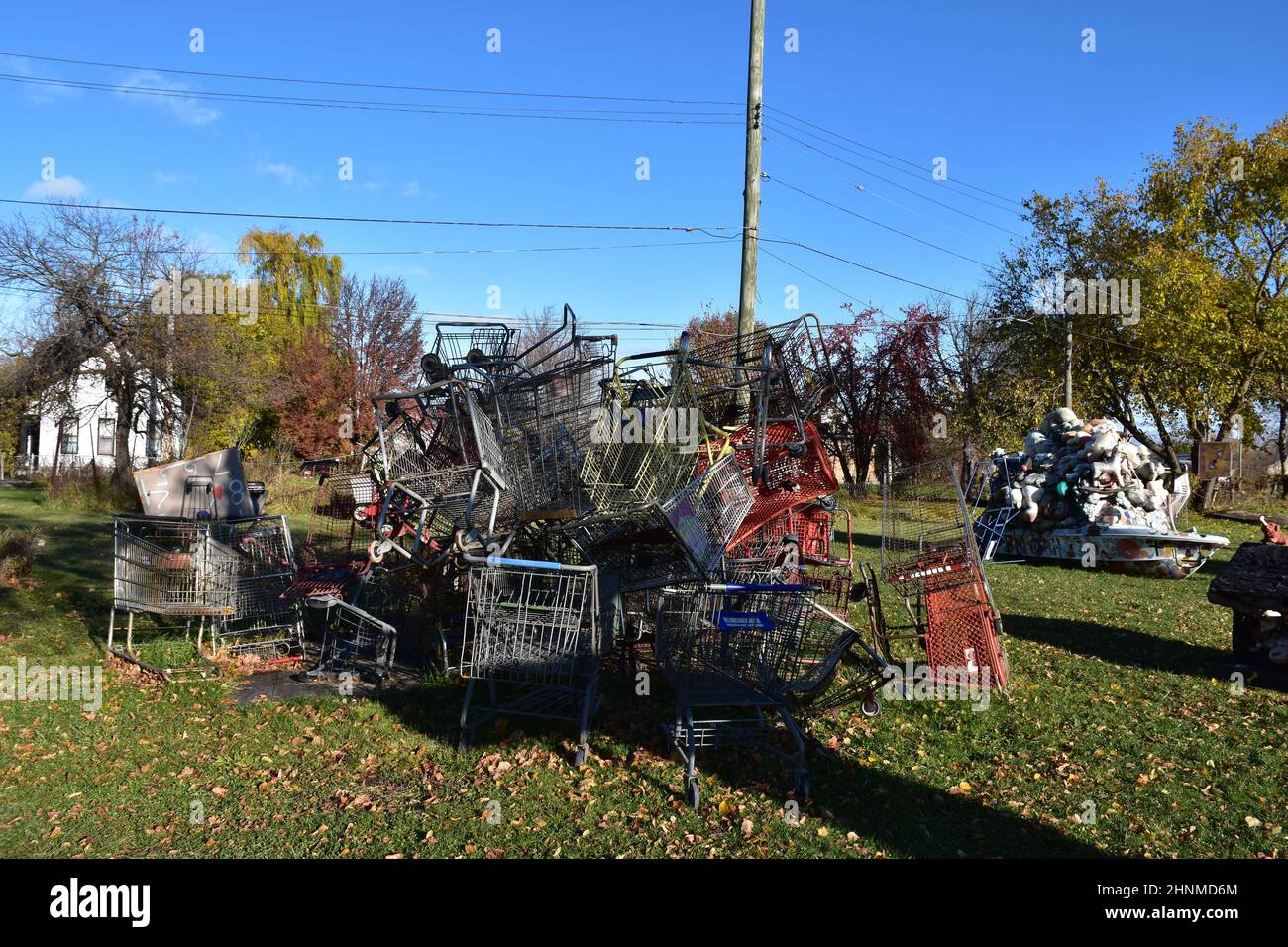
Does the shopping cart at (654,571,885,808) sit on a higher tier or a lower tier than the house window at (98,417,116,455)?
lower

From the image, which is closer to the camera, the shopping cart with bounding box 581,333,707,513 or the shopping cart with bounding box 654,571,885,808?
the shopping cart with bounding box 654,571,885,808

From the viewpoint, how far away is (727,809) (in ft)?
15.9

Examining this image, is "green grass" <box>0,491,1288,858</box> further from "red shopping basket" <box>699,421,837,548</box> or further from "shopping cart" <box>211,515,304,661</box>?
"red shopping basket" <box>699,421,837,548</box>

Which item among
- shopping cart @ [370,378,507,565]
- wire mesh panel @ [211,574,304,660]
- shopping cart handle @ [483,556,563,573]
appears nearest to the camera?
shopping cart handle @ [483,556,563,573]

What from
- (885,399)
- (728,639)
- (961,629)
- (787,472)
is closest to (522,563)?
(728,639)

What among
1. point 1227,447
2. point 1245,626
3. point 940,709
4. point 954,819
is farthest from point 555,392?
point 1227,447

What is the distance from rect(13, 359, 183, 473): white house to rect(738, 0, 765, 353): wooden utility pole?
16.6m

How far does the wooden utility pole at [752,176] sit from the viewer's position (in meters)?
11.2

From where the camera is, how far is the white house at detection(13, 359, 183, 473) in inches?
911

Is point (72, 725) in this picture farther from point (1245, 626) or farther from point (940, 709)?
point (1245, 626)

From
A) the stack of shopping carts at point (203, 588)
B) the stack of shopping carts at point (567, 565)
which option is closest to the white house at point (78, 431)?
the stack of shopping carts at point (203, 588)

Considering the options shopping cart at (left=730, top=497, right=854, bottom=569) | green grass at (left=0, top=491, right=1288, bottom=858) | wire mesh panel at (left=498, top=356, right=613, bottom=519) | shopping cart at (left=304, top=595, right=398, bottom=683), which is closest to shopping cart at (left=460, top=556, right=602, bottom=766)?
green grass at (left=0, top=491, right=1288, bottom=858)

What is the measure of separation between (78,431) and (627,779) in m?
30.7

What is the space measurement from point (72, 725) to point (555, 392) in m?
4.41
